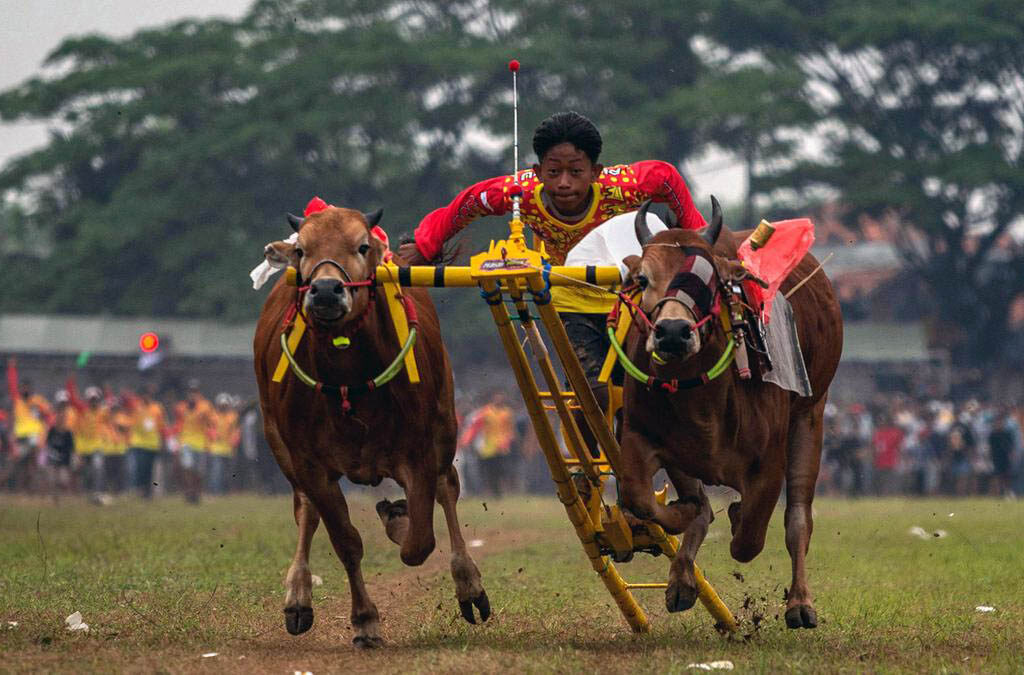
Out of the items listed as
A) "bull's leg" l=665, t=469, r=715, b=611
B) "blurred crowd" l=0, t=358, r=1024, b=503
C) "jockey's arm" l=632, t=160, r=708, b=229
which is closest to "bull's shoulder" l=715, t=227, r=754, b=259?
"jockey's arm" l=632, t=160, r=708, b=229

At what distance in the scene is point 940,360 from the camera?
132 ft

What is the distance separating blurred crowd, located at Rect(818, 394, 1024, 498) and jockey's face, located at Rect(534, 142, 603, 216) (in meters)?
23.2

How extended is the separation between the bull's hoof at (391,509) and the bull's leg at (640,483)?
1.40m

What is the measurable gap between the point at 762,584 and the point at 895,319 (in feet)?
114

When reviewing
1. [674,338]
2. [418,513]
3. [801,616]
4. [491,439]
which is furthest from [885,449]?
[674,338]

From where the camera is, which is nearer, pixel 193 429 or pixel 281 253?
pixel 281 253

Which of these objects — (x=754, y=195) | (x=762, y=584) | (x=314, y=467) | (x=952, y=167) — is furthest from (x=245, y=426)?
(x=314, y=467)

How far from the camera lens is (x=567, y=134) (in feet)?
29.7

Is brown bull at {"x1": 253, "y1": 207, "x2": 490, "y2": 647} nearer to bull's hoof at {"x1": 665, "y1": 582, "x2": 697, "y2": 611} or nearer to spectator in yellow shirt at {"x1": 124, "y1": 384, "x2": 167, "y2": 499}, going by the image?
bull's hoof at {"x1": 665, "y1": 582, "x2": 697, "y2": 611}

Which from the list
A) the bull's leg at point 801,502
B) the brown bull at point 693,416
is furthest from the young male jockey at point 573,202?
the bull's leg at point 801,502

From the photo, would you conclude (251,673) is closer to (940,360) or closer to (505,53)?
(505,53)

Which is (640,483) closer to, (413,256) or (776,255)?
(776,255)

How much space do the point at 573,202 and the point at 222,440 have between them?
23448 millimetres

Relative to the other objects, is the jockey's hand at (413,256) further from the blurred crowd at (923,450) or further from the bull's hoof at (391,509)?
the blurred crowd at (923,450)
